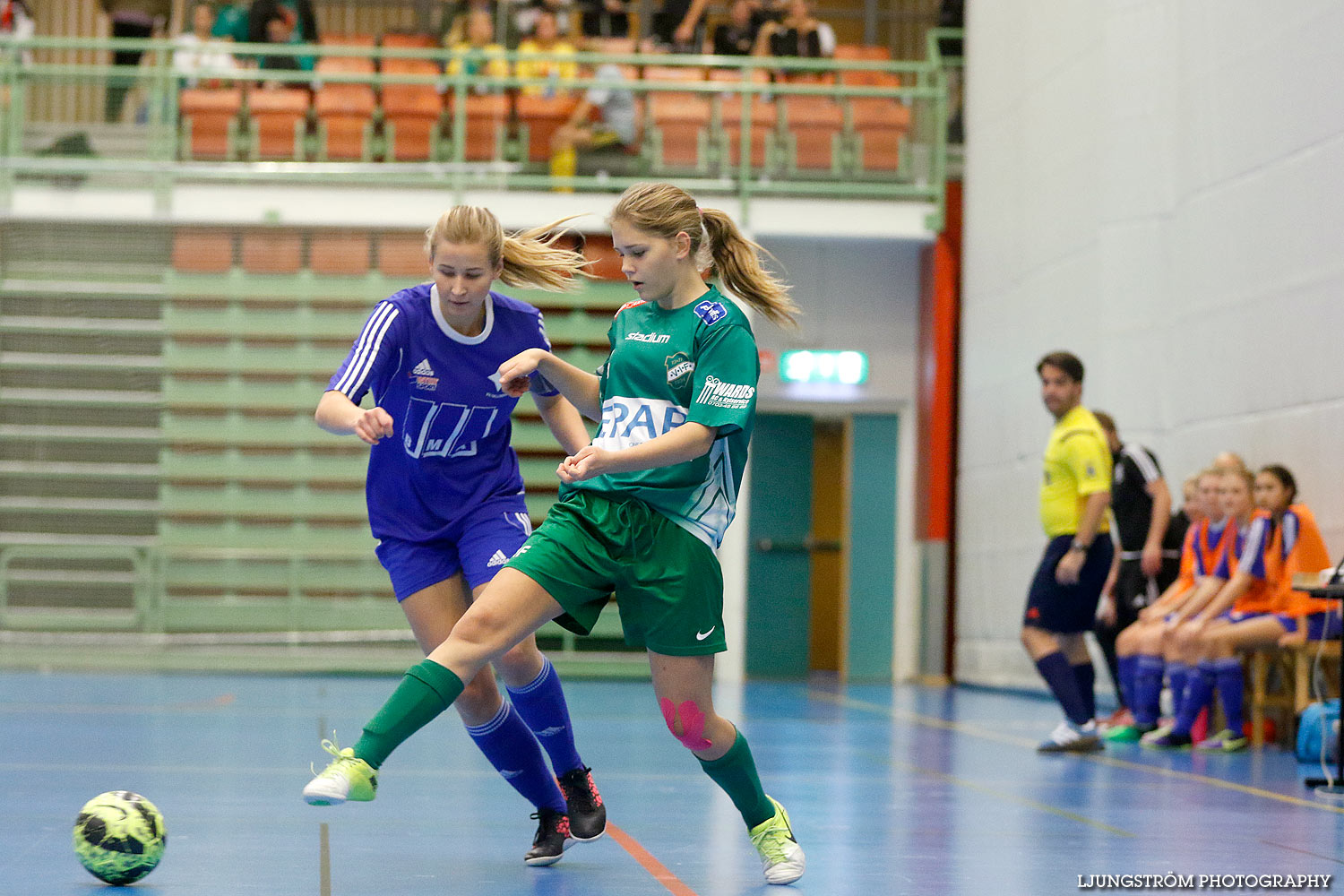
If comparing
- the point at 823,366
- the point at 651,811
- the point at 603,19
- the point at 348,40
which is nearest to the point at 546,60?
the point at 603,19

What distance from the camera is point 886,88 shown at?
1459 centimetres

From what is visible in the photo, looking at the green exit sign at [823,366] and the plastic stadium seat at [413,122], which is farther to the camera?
the green exit sign at [823,366]

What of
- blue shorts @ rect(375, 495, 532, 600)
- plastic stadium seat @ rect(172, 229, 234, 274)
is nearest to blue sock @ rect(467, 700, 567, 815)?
blue shorts @ rect(375, 495, 532, 600)

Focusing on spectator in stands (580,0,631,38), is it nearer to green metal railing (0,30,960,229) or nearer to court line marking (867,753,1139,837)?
green metal railing (0,30,960,229)

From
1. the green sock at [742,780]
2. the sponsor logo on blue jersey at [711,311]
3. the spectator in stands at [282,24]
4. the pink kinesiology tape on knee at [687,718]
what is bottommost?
the green sock at [742,780]

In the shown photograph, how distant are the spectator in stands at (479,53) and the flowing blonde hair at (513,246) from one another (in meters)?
10.2

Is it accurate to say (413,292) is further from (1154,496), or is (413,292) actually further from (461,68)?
(461,68)

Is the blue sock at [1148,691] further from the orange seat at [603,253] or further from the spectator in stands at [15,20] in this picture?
the spectator in stands at [15,20]

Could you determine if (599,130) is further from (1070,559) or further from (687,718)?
(687,718)

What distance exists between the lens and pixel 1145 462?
9547 millimetres

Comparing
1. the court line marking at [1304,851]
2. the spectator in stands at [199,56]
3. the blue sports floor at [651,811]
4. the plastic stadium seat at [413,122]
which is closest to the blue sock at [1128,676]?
the blue sports floor at [651,811]

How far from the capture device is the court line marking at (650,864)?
3.82m

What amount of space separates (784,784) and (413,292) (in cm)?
304

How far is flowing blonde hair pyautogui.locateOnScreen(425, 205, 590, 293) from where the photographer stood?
3902 mm
